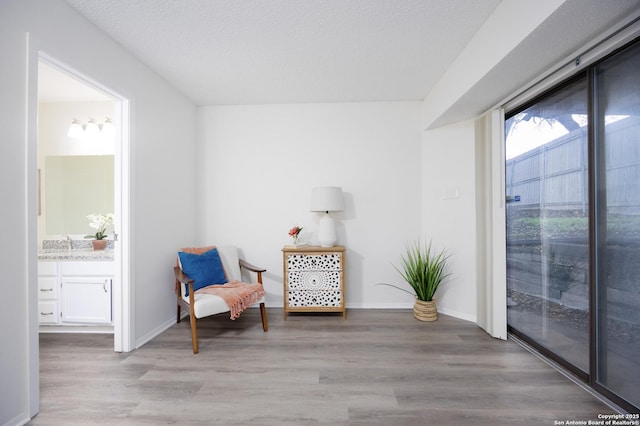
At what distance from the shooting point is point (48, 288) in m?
2.71

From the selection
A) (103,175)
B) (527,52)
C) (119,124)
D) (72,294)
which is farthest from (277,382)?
(103,175)

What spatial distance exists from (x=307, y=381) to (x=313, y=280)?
1281mm

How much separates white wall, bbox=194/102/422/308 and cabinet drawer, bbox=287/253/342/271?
378mm

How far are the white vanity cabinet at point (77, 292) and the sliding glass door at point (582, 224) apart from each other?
12.4 feet

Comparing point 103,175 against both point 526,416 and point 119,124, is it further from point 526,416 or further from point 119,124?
point 526,416

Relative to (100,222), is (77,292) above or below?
below

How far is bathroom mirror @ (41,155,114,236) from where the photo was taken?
3.16 metres

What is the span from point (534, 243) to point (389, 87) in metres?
2.05

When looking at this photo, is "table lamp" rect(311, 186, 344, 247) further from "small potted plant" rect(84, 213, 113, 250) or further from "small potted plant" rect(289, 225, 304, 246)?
"small potted plant" rect(84, 213, 113, 250)

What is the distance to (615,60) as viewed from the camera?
1.71 metres

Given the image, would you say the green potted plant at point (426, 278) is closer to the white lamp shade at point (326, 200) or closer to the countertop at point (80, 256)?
the white lamp shade at point (326, 200)

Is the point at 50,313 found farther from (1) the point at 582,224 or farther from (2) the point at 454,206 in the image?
(1) the point at 582,224

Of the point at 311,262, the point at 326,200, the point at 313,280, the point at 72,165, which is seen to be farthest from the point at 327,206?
the point at 72,165

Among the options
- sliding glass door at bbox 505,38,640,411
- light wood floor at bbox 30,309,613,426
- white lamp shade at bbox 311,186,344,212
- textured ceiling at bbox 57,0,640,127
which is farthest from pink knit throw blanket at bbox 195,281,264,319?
sliding glass door at bbox 505,38,640,411
